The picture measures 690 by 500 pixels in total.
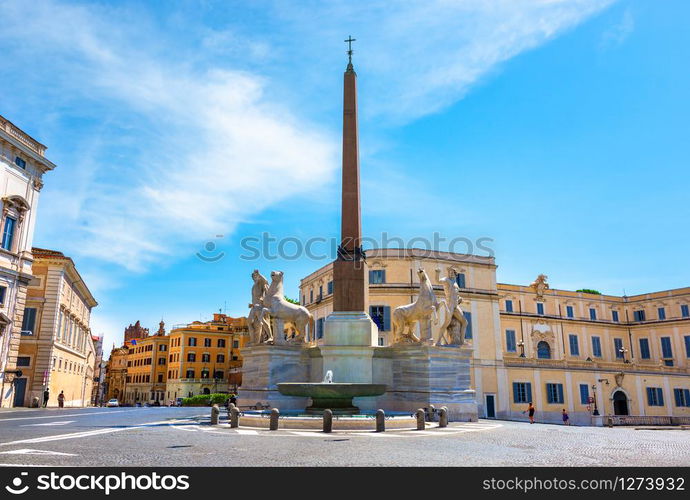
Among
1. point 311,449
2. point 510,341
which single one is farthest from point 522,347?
point 311,449

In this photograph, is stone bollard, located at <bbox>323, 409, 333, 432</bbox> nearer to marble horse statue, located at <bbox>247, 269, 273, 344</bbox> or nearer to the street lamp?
marble horse statue, located at <bbox>247, 269, 273, 344</bbox>

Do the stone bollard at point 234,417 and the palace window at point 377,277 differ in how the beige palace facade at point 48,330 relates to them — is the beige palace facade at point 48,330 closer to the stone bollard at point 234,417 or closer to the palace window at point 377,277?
the palace window at point 377,277

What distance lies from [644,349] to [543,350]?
12.4 metres

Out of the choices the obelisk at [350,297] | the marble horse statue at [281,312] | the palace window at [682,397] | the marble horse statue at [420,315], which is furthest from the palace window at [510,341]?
the marble horse statue at [281,312]

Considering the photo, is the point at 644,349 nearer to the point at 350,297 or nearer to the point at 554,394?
the point at 554,394

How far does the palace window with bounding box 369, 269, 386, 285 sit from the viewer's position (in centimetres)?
4147

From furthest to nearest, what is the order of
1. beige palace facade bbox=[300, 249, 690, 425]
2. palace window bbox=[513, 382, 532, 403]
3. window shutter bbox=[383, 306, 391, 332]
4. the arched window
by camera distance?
the arched window
palace window bbox=[513, 382, 532, 403]
beige palace facade bbox=[300, 249, 690, 425]
window shutter bbox=[383, 306, 391, 332]

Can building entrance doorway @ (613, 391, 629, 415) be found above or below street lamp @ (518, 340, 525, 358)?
below

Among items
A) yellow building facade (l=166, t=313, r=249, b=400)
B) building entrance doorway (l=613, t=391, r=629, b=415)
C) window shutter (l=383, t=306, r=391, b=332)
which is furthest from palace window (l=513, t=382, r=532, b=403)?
yellow building facade (l=166, t=313, r=249, b=400)

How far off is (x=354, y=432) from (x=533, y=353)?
4340 centimetres

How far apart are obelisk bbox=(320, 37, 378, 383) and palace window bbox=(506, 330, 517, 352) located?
114ft

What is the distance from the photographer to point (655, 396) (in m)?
45.2

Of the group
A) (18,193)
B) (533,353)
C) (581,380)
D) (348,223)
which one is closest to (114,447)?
(348,223)
